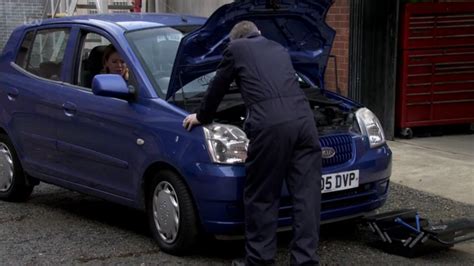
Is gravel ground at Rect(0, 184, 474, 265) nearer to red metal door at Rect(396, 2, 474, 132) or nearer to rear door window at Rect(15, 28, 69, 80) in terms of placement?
rear door window at Rect(15, 28, 69, 80)

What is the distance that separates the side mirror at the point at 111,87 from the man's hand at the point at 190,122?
2.12ft

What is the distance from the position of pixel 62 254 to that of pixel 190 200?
1.10 meters

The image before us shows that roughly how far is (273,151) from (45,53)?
2983 mm

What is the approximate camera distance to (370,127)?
18.9ft

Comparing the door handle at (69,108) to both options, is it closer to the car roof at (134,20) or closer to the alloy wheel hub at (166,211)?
the car roof at (134,20)

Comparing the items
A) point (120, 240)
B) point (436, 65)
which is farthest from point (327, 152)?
point (436, 65)

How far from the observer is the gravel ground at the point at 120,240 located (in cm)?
544

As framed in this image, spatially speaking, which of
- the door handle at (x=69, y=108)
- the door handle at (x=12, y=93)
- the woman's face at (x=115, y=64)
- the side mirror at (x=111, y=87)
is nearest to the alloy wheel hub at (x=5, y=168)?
the door handle at (x=12, y=93)

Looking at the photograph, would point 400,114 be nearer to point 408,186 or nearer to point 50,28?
point 408,186

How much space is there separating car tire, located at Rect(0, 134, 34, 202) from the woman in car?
4.16ft

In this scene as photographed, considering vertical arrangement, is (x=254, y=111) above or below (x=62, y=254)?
above

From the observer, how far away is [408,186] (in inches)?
302

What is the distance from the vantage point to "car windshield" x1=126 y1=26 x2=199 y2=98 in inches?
226

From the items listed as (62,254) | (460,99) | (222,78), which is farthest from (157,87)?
(460,99)
